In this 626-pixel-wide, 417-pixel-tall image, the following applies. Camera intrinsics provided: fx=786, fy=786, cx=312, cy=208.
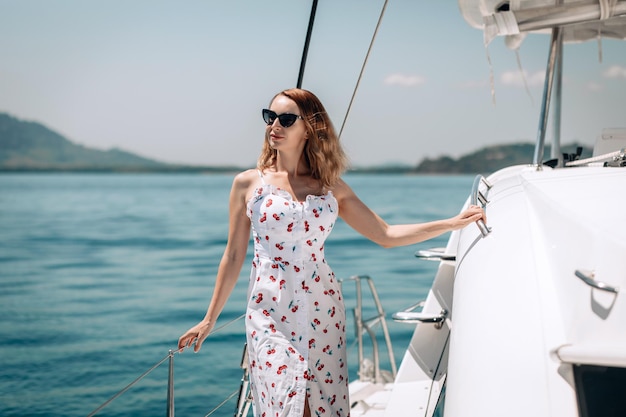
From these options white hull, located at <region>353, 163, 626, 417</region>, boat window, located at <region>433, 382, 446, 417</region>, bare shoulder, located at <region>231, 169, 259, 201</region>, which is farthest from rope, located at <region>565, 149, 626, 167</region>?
bare shoulder, located at <region>231, 169, 259, 201</region>

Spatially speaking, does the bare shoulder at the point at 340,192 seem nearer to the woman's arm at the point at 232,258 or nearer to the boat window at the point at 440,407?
the woman's arm at the point at 232,258

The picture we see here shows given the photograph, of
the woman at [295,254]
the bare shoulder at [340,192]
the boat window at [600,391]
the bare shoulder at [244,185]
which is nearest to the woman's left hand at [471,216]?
the woman at [295,254]

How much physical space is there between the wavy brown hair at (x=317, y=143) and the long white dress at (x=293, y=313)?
0.12m

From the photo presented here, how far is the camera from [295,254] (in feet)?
8.36

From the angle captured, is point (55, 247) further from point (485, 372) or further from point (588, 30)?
point (485, 372)

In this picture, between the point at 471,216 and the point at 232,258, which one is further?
the point at 232,258

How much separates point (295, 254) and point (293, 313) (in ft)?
0.62

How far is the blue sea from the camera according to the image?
1009 cm

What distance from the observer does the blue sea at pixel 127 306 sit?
10.1 m

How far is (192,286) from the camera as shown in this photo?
19.3 m

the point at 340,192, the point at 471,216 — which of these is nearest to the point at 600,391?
the point at 471,216

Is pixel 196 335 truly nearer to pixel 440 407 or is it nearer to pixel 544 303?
pixel 440 407

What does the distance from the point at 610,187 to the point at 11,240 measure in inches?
1358

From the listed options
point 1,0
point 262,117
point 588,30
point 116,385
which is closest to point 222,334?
point 116,385
